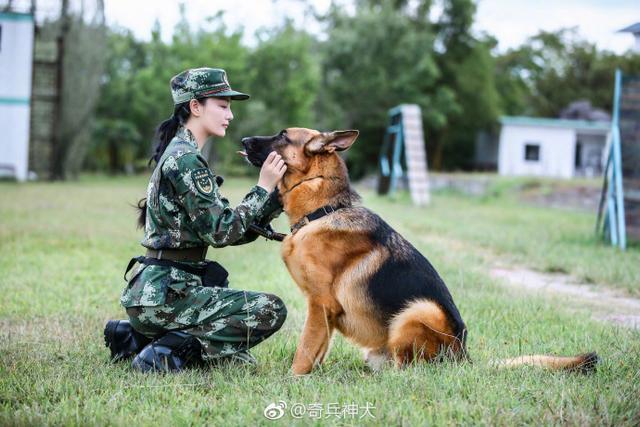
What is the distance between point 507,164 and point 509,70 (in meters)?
17.0

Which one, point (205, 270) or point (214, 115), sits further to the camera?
point (205, 270)

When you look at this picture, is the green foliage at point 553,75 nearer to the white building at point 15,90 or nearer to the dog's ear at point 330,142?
the white building at point 15,90

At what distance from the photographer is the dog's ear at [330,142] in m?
4.52

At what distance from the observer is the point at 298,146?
15.3ft

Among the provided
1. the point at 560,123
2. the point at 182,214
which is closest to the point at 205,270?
the point at 182,214

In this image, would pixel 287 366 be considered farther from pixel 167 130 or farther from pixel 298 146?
pixel 167 130

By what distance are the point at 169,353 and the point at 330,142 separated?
174 centimetres

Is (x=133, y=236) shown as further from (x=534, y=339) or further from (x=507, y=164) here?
(x=507, y=164)

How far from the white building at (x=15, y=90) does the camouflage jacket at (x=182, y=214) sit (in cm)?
2705

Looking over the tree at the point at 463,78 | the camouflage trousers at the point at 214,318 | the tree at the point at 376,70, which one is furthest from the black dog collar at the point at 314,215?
the tree at the point at 463,78

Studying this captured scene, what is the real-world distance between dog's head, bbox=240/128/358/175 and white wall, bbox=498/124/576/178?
116ft

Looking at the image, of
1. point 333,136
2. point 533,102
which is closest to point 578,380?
point 333,136

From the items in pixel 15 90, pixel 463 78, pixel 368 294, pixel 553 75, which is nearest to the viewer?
pixel 368 294

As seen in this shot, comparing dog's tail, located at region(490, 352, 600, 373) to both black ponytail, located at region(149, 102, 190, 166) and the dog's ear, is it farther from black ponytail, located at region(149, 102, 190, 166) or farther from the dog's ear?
black ponytail, located at region(149, 102, 190, 166)
